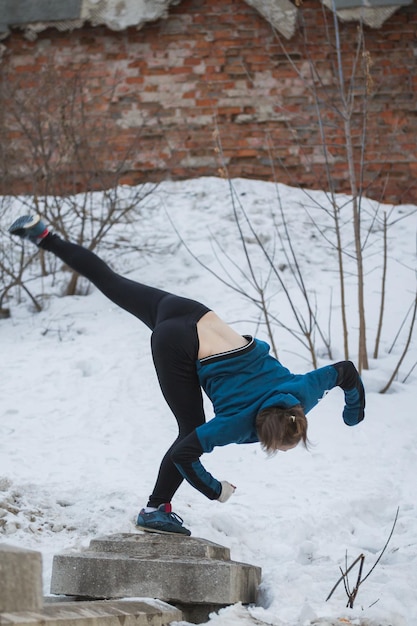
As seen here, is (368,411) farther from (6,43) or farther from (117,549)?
(6,43)

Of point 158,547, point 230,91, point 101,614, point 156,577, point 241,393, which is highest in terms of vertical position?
point 230,91

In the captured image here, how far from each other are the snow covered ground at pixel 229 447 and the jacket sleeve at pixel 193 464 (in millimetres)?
483

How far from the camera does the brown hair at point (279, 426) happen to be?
10.6 ft

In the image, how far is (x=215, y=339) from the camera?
11.7 ft

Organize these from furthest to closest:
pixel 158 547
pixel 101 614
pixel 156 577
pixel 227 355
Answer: pixel 158 547, pixel 227 355, pixel 156 577, pixel 101 614

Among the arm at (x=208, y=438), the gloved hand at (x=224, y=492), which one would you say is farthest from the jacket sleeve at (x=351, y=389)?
the gloved hand at (x=224, y=492)

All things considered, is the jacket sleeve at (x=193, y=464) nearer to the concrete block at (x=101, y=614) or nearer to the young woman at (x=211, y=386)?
the young woman at (x=211, y=386)

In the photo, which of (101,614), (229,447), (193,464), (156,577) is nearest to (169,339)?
(193,464)

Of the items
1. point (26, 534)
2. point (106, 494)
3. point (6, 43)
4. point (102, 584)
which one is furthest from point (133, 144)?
point (102, 584)

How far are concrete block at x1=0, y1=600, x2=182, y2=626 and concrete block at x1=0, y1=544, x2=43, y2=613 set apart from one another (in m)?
0.11

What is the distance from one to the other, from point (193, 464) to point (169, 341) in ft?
1.74

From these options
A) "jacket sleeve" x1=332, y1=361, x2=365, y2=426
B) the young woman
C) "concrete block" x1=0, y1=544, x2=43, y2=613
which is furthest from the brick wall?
"concrete block" x1=0, y1=544, x2=43, y2=613

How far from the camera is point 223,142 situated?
9039 mm

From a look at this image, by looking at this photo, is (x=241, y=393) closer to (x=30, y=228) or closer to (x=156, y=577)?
(x=156, y=577)
